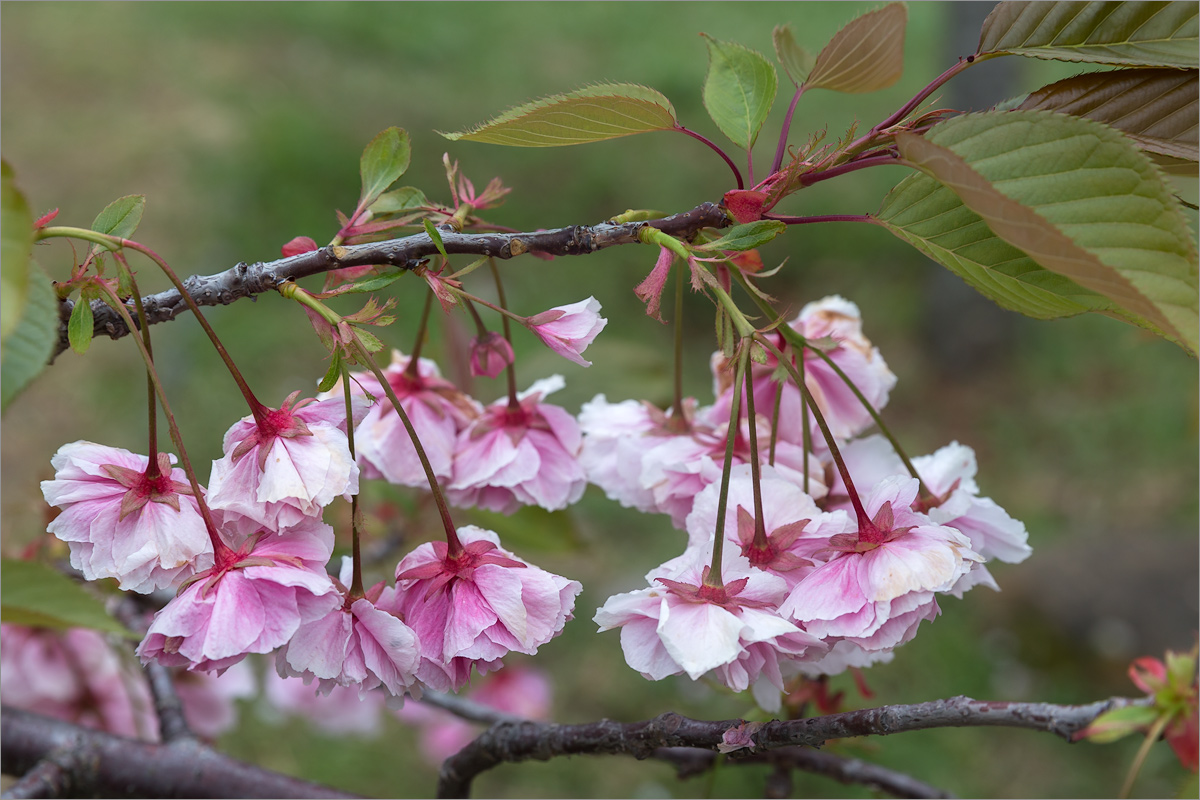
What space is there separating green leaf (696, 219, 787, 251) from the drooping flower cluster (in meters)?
0.07

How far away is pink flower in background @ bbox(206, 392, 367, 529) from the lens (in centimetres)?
44

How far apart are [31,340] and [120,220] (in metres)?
0.14

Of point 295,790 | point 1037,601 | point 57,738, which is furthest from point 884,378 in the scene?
point 1037,601

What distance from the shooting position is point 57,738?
75cm

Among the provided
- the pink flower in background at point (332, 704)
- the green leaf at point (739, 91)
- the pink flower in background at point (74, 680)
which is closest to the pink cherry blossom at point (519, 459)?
the green leaf at point (739, 91)

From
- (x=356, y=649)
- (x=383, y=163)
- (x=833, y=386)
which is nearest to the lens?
(x=356, y=649)

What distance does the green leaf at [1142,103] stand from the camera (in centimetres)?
47

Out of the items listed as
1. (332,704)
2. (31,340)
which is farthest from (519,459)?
(332,704)

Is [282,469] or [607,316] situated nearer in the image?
[282,469]

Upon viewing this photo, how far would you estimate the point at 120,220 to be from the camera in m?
0.49

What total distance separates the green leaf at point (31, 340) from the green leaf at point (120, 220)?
0.11 meters

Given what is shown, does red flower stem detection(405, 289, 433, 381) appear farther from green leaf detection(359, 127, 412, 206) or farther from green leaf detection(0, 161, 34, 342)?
green leaf detection(0, 161, 34, 342)

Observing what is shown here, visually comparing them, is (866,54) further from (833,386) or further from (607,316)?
(607,316)

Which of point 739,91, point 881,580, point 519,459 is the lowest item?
point 881,580
